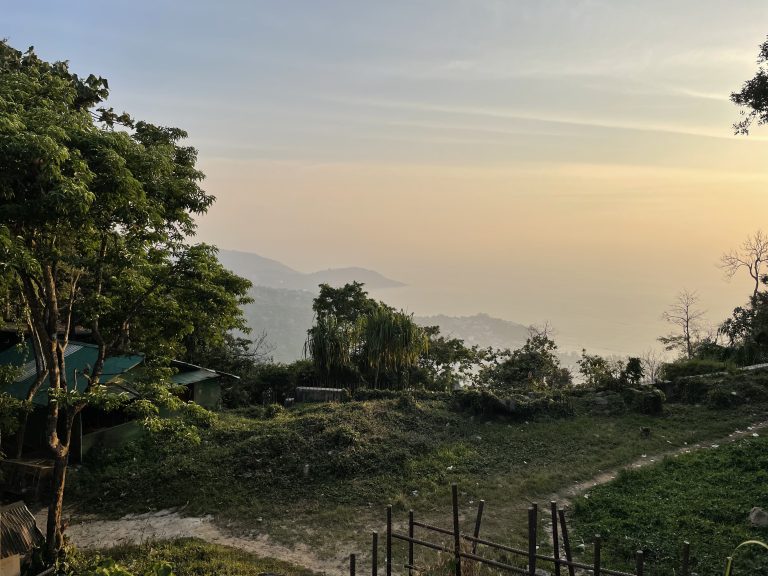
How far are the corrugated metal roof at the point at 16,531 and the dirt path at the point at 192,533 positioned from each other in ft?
5.87

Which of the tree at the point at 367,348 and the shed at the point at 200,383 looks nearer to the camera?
the shed at the point at 200,383

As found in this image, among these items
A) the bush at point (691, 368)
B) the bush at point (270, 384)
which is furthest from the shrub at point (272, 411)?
the bush at point (691, 368)

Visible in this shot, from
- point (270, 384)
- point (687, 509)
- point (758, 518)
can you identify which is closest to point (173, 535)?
point (687, 509)

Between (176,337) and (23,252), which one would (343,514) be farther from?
(23,252)

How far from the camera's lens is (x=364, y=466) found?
11.3 m

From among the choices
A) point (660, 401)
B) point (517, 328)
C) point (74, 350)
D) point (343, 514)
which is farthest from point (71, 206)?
point (517, 328)

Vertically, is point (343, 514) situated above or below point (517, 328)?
below

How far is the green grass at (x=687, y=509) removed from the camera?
670 cm

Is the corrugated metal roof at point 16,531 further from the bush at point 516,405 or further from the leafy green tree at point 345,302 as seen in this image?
the leafy green tree at point 345,302

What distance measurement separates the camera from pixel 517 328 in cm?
13675

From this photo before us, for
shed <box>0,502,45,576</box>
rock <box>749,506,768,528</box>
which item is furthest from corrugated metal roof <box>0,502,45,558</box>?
rock <box>749,506,768,528</box>

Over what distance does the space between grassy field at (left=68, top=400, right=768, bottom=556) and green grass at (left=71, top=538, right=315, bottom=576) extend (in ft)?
2.70

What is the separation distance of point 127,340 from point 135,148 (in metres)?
3.69

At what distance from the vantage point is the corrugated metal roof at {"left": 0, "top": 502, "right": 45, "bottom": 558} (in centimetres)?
693
